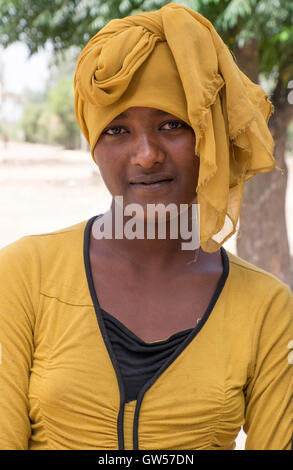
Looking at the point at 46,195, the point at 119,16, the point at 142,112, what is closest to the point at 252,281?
the point at 142,112

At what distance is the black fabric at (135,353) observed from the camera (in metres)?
1.70

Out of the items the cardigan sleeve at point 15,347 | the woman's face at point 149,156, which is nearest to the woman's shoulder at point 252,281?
the woman's face at point 149,156

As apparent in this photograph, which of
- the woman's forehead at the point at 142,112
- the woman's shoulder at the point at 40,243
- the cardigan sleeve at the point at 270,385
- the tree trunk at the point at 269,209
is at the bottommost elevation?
the cardigan sleeve at the point at 270,385

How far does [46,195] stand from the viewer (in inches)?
680

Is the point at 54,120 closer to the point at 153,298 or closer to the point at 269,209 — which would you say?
the point at 269,209

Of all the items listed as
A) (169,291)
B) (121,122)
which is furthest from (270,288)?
(121,122)

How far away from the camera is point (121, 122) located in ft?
5.57

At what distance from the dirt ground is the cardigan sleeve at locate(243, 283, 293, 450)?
330 inches

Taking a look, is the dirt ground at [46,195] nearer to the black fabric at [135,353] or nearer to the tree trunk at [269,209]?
the tree trunk at [269,209]

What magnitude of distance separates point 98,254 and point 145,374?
1.45ft

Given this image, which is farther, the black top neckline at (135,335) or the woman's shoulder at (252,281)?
the woman's shoulder at (252,281)

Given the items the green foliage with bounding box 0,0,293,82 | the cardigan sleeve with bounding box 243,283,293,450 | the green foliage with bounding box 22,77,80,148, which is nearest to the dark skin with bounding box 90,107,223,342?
the cardigan sleeve with bounding box 243,283,293,450

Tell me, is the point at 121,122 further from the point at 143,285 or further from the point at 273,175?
the point at 273,175

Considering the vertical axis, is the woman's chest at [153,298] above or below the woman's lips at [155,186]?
below
